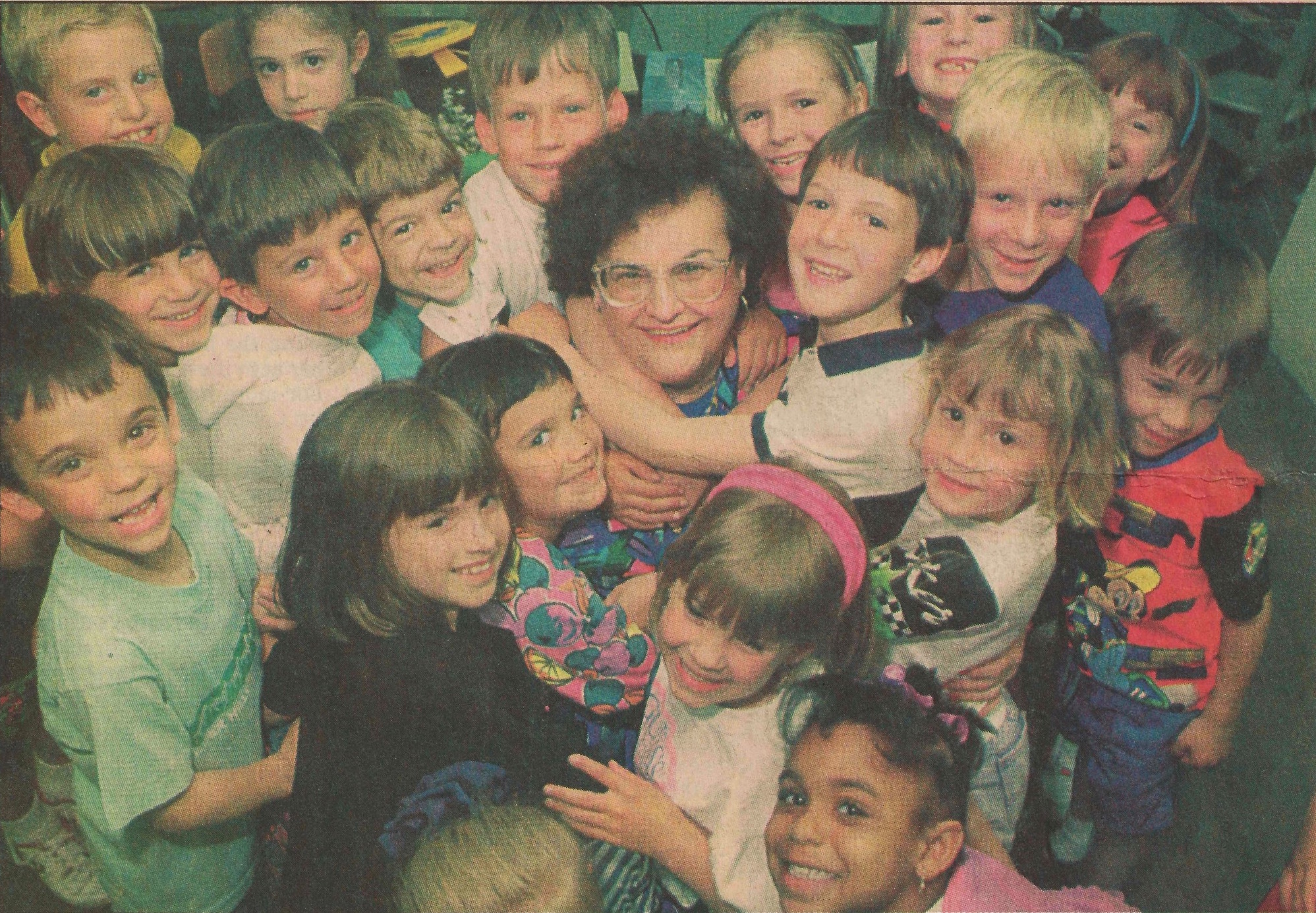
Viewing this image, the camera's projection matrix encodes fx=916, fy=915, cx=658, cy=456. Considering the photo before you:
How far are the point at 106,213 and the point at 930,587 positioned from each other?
1.04 m


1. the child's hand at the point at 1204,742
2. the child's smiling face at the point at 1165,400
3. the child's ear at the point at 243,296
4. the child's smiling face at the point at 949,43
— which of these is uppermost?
the child's smiling face at the point at 949,43

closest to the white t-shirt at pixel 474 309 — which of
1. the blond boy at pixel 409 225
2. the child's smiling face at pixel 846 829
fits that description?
the blond boy at pixel 409 225

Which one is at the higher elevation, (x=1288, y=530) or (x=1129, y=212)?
(x=1129, y=212)

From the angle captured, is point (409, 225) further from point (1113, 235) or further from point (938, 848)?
point (938, 848)

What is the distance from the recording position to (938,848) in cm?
113

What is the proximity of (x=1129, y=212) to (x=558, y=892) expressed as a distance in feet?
3.64

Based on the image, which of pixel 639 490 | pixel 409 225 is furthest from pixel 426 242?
pixel 639 490

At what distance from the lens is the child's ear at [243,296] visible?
3.43 ft

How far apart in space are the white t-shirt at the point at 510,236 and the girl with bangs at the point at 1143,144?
0.71 m

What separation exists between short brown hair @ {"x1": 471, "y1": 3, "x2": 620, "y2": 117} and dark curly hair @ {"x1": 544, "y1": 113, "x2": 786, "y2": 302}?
94 millimetres

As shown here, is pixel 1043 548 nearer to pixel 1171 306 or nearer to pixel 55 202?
pixel 1171 306

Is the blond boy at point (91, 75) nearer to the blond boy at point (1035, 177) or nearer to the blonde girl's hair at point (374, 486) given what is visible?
the blonde girl's hair at point (374, 486)

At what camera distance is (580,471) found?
3.79 feet

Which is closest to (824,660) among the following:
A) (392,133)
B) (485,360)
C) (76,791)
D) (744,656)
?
(744,656)
